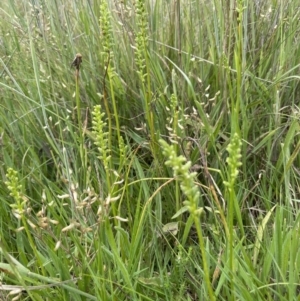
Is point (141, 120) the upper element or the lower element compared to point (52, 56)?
lower

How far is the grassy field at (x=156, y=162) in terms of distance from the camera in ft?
3.24

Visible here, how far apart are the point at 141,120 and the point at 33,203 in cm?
43

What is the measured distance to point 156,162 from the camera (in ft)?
4.34


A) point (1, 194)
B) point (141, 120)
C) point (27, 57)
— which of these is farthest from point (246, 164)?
point (27, 57)

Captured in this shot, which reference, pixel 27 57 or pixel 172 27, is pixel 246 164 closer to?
pixel 172 27

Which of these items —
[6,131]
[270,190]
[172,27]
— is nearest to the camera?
[270,190]

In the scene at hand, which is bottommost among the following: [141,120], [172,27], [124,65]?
[141,120]

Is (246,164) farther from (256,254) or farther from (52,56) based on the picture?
(52,56)

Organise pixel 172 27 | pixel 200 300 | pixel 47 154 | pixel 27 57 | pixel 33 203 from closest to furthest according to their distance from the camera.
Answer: pixel 200 300 < pixel 33 203 < pixel 47 154 < pixel 172 27 < pixel 27 57

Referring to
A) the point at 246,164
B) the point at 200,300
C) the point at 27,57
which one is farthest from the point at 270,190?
the point at 27,57

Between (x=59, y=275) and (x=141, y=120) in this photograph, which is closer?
(x=59, y=275)

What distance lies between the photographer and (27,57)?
→ 2.01 m

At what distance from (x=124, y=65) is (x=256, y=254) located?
932mm

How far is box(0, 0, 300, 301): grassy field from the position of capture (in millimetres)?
986
